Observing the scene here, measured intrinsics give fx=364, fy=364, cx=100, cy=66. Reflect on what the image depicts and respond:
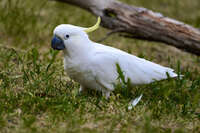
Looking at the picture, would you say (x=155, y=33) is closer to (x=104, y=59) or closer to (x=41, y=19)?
(x=104, y=59)

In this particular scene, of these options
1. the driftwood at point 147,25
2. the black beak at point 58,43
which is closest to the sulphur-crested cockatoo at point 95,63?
the black beak at point 58,43

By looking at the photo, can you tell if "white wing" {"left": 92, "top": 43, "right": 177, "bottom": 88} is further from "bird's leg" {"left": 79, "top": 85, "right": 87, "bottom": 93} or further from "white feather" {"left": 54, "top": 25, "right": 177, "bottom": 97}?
"bird's leg" {"left": 79, "top": 85, "right": 87, "bottom": 93}

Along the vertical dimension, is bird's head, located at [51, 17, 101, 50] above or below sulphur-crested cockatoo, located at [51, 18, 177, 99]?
above

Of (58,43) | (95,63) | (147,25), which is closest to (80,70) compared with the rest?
(95,63)

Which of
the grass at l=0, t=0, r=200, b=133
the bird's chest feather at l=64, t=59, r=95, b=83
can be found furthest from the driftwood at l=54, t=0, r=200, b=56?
the bird's chest feather at l=64, t=59, r=95, b=83

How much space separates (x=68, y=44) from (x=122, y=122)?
71cm

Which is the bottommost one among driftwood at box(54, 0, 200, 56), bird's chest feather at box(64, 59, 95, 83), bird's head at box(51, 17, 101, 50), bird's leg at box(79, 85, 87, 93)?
bird's leg at box(79, 85, 87, 93)

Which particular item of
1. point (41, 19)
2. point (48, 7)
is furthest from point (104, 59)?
point (48, 7)

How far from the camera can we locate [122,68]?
2779 millimetres

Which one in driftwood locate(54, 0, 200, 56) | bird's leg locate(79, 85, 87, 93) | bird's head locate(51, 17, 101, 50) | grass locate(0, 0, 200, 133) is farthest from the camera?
driftwood locate(54, 0, 200, 56)

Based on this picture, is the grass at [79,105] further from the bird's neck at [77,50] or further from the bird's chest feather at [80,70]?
the bird's neck at [77,50]

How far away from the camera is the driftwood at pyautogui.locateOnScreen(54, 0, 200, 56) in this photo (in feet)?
12.1

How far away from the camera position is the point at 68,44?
8.84ft

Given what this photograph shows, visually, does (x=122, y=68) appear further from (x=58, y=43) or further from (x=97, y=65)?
(x=58, y=43)
